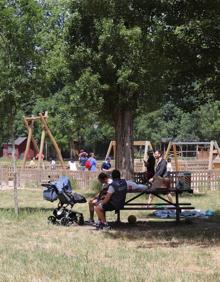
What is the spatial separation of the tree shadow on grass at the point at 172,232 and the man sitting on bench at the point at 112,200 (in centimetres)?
38

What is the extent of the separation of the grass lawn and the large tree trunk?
6.21 metres

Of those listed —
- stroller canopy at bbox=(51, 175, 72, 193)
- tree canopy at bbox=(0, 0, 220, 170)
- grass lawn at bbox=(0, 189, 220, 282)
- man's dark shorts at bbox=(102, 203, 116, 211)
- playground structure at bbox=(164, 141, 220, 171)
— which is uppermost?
tree canopy at bbox=(0, 0, 220, 170)

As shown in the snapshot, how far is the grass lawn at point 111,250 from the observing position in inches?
290

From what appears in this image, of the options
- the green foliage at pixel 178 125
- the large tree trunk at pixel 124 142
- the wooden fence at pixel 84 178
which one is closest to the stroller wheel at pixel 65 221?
the large tree trunk at pixel 124 142

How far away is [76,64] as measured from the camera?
62.3 ft

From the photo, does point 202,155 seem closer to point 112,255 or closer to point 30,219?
point 30,219

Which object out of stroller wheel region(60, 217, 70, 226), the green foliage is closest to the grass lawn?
stroller wheel region(60, 217, 70, 226)

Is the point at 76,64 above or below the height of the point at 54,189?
above

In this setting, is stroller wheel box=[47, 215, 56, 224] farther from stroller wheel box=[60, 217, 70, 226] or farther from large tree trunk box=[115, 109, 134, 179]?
large tree trunk box=[115, 109, 134, 179]

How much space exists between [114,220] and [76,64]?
710 cm

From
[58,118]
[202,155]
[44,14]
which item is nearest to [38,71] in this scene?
[44,14]

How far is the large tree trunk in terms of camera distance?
1998 cm

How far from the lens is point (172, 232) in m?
11.4

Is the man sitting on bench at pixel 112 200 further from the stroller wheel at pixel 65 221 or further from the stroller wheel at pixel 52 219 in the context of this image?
the stroller wheel at pixel 52 219
